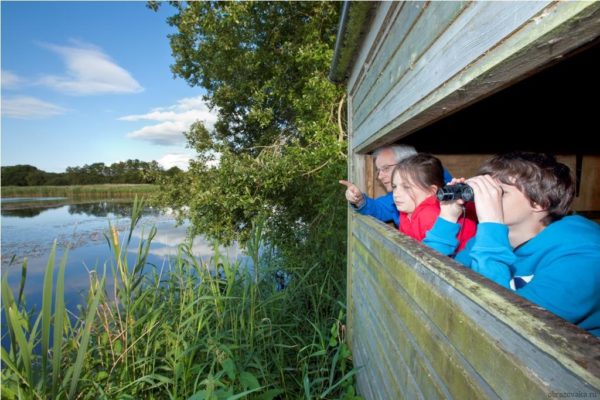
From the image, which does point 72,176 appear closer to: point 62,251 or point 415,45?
point 62,251

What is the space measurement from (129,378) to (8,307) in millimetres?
1427

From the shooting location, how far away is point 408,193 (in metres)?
2.25

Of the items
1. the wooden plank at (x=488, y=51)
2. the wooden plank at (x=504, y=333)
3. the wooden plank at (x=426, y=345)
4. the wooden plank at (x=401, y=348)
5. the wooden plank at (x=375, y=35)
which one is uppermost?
the wooden plank at (x=375, y=35)

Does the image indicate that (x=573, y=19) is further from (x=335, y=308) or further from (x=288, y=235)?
(x=288, y=235)

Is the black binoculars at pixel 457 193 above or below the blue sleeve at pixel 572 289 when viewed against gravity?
above

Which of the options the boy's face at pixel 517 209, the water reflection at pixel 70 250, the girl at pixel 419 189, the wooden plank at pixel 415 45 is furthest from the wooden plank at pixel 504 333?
the water reflection at pixel 70 250

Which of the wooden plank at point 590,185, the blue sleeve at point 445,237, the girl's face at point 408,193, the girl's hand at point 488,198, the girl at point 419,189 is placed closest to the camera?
the girl's hand at point 488,198

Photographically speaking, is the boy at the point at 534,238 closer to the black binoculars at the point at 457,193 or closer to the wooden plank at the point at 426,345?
the black binoculars at the point at 457,193

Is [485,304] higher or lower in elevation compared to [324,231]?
higher

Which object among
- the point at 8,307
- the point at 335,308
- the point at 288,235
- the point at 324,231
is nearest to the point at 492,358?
the point at 8,307

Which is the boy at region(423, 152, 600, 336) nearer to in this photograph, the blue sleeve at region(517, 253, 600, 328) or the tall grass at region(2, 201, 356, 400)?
the blue sleeve at region(517, 253, 600, 328)

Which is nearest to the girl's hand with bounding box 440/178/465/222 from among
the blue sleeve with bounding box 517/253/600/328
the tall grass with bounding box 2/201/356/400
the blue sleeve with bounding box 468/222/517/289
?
the blue sleeve with bounding box 468/222/517/289

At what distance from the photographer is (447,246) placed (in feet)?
5.13

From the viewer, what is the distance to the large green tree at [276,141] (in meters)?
6.52
